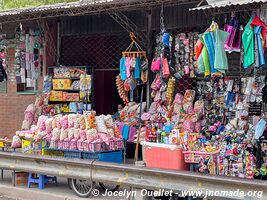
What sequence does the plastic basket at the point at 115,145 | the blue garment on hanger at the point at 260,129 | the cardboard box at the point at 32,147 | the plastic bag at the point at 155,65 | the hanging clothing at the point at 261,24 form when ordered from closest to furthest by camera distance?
the hanging clothing at the point at 261,24, the blue garment on hanger at the point at 260,129, the plastic basket at the point at 115,145, the cardboard box at the point at 32,147, the plastic bag at the point at 155,65

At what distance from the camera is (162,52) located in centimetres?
1030

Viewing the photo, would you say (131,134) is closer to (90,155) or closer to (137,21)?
(90,155)

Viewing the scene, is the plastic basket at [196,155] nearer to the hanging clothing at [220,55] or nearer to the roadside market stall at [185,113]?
the roadside market stall at [185,113]

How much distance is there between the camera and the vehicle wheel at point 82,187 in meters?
8.61

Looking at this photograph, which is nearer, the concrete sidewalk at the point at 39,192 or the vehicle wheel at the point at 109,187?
the concrete sidewalk at the point at 39,192

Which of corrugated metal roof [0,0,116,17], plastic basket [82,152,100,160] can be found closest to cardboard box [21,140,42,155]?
plastic basket [82,152,100,160]

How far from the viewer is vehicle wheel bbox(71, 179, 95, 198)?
861 cm

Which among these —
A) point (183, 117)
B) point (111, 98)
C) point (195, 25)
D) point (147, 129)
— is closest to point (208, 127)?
point (183, 117)

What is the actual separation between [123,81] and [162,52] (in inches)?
55.3

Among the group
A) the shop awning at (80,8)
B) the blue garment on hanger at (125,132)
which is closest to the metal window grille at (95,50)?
the shop awning at (80,8)

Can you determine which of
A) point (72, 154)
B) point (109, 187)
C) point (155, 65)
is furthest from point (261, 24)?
point (72, 154)

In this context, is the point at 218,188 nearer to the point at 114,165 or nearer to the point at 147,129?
the point at 114,165

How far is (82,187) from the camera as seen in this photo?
28.8 feet

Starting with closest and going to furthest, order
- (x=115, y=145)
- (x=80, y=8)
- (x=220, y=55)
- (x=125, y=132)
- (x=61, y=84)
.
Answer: (x=220, y=55) < (x=115, y=145) < (x=80, y=8) < (x=125, y=132) < (x=61, y=84)
